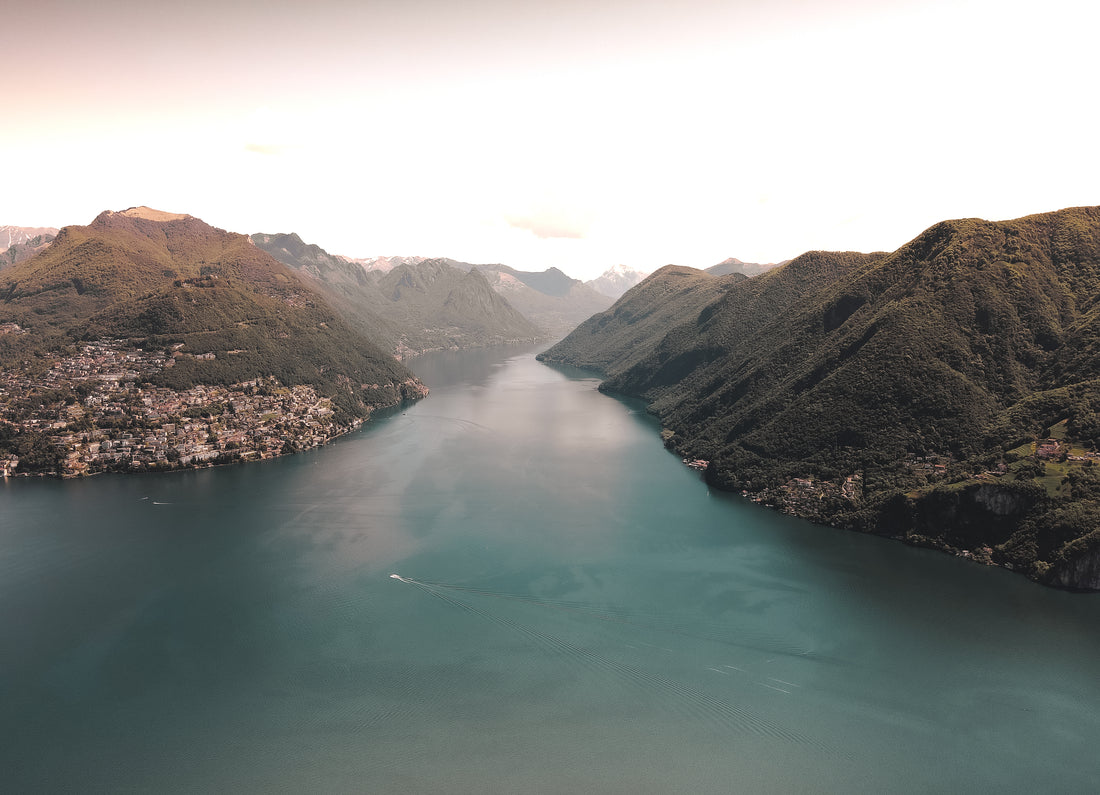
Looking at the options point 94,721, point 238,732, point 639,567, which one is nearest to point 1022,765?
point 639,567

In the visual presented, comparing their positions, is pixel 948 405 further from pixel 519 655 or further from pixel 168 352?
pixel 168 352

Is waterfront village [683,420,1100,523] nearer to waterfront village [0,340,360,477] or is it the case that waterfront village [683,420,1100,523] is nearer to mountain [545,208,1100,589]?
mountain [545,208,1100,589]

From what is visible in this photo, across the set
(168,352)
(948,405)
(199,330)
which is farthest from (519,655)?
(199,330)

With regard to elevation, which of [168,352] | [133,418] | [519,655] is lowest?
[519,655]

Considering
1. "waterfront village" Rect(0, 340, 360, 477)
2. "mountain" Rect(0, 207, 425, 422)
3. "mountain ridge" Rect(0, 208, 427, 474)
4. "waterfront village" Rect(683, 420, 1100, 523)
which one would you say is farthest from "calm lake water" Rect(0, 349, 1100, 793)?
"mountain" Rect(0, 207, 425, 422)

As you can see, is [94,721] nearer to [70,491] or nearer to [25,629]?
[25,629]
